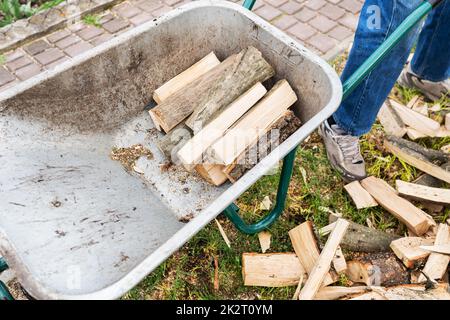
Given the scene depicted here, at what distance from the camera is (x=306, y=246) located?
7.52 ft

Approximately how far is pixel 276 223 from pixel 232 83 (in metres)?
0.93

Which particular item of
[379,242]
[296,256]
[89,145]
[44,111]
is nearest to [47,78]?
[44,111]

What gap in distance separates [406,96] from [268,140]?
1692 mm

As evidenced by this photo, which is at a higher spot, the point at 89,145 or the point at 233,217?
the point at 89,145

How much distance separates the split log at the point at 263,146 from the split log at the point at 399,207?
867 mm

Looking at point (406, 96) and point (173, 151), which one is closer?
point (173, 151)

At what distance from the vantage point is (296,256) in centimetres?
231

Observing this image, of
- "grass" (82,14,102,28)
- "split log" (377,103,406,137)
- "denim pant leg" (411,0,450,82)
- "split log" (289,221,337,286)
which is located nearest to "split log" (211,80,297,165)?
"split log" (289,221,337,286)

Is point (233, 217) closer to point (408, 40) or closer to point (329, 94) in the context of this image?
point (329, 94)

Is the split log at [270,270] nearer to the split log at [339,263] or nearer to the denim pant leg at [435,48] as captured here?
the split log at [339,263]

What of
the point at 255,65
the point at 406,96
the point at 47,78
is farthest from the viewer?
the point at 406,96

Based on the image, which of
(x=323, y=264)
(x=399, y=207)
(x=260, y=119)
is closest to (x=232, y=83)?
(x=260, y=119)
